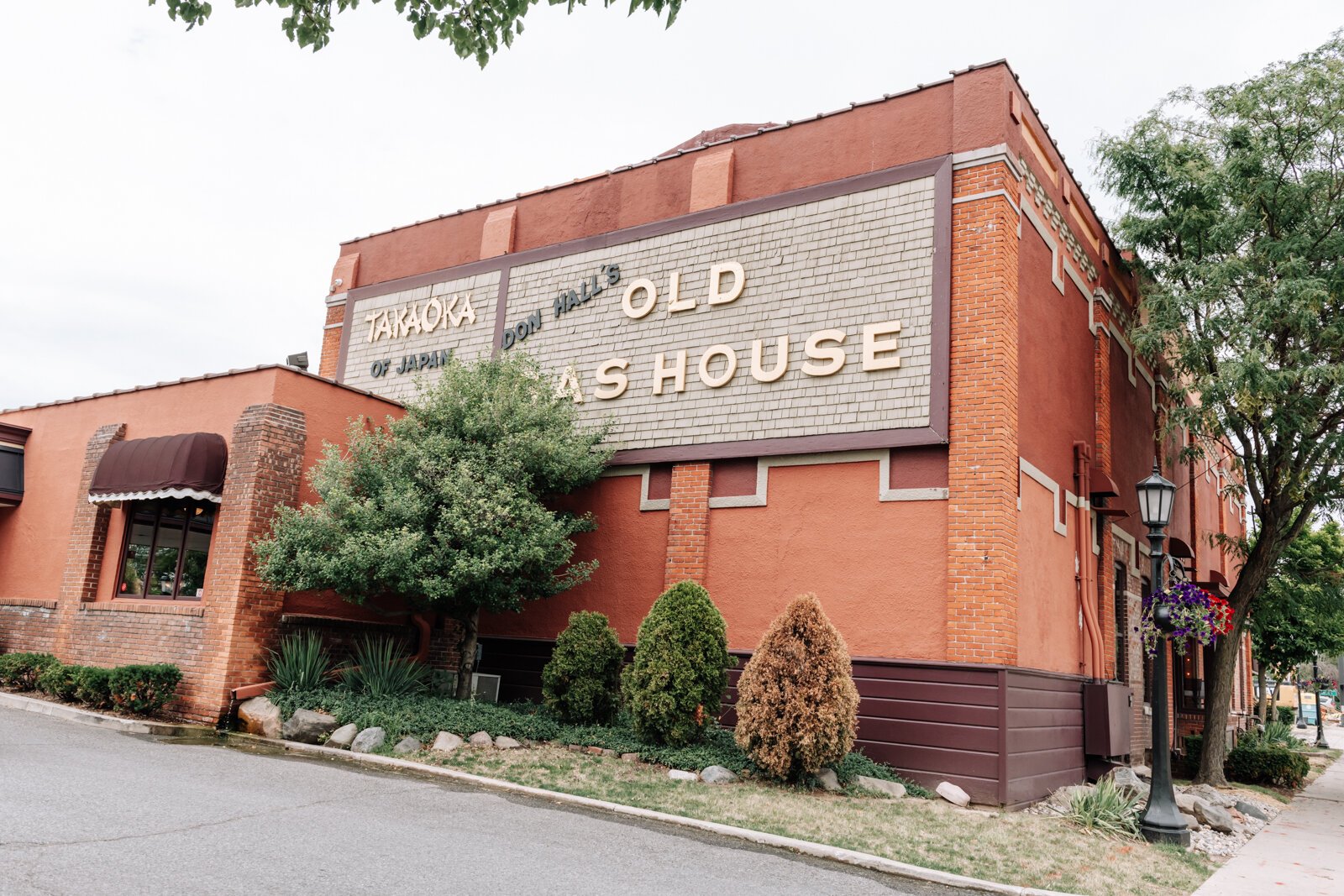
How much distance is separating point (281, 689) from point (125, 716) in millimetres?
1797

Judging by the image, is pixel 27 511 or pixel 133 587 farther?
pixel 27 511

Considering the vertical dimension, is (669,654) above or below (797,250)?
below

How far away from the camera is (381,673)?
1288cm

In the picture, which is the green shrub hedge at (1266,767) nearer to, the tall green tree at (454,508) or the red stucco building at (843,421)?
the red stucco building at (843,421)

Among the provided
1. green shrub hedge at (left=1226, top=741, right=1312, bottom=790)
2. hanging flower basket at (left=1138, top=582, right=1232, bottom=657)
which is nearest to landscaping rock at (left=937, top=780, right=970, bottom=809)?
hanging flower basket at (left=1138, top=582, right=1232, bottom=657)

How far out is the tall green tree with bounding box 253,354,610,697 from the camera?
39.8 feet

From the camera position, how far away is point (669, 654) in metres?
11.1

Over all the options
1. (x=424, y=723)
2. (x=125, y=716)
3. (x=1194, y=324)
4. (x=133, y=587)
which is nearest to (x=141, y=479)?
(x=133, y=587)

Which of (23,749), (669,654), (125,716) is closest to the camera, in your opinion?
(23,749)

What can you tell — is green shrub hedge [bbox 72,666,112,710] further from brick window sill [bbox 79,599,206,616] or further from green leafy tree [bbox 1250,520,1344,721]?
green leafy tree [bbox 1250,520,1344,721]

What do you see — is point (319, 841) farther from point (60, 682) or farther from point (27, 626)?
point (27, 626)

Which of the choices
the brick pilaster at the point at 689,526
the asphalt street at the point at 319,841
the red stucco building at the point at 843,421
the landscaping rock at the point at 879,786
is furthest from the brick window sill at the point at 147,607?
the landscaping rock at the point at 879,786

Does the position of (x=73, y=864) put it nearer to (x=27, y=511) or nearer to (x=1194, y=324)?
(x=27, y=511)

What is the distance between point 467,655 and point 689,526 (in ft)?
11.6
